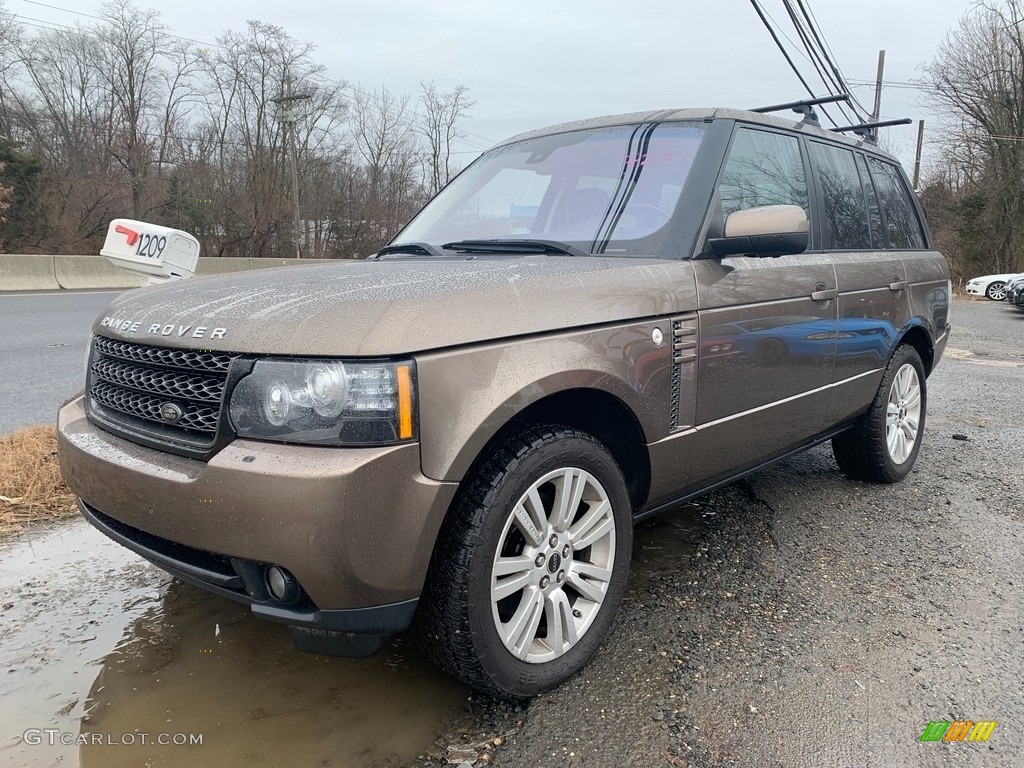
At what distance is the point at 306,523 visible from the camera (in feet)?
5.66

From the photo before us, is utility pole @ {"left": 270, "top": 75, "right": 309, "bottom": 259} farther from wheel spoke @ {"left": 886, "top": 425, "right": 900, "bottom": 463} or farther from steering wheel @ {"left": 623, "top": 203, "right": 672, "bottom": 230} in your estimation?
steering wheel @ {"left": 623, "top": 203, "right": 672, "bottom": 230}

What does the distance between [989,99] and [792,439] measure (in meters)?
31.8

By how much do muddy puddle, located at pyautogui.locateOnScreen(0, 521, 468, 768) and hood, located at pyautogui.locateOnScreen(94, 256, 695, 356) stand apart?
43.0 inches

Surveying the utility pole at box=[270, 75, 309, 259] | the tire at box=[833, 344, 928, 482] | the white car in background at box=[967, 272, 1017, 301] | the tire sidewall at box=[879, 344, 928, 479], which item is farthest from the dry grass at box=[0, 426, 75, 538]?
the utility pole at box=[270, 75, 309, 259]

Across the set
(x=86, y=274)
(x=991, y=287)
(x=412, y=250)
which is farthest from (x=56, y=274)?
(x=991, y=287)

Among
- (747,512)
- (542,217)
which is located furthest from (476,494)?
(747,512)

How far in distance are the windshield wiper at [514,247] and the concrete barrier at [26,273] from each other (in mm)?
17231

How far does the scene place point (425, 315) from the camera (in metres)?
1.88

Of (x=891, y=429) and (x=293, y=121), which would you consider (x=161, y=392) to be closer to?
(x=891, y=429)

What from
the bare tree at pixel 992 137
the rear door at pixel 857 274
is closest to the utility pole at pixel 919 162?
the bare tree at pixel 992 137

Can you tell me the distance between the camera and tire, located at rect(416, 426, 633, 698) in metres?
1.98

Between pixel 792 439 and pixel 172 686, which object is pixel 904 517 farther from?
pixel 172 686

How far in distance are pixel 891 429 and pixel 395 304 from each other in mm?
3455

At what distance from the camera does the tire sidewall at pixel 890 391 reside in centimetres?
405
